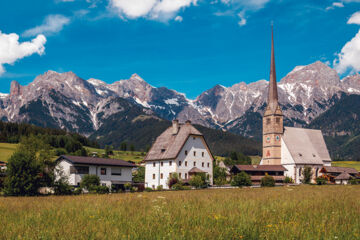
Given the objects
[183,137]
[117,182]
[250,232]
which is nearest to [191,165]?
[183,137]

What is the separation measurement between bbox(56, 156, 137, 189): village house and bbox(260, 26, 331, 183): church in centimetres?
5693

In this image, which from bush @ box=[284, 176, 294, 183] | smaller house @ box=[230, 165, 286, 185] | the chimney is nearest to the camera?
the chimney

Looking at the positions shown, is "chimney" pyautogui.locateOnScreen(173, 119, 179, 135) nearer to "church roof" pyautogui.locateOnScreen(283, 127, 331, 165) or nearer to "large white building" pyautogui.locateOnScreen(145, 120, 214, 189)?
"large white building" pyautogui.locateOnScreen(145, 120, 214, 189)

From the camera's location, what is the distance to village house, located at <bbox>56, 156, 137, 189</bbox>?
6406 centimetres

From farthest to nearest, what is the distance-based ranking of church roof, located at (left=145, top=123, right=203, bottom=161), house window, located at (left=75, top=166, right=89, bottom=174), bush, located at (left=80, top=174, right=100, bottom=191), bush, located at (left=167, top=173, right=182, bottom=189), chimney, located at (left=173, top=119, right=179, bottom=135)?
chimney, located at (left=173, top=119, right=179, bottom=135) < church roof, located at (left=145, top=123, right=203, bottom=161) < bush, located at (left=167, top=173, right=182, bottom=189) < house window, located at (left=75, top=166, right=89, bottom=174) < bush, located at (left=80, top=174, right=100, bottom=191)

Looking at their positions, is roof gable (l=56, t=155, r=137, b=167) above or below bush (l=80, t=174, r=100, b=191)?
above

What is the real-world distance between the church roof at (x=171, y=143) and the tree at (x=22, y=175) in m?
39.1

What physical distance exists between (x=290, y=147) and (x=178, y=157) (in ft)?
158

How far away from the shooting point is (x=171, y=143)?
8200 cm

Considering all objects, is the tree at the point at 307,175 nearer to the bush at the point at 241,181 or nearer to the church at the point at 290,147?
the church at the point at 290,147

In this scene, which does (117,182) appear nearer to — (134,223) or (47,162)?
(47,162)

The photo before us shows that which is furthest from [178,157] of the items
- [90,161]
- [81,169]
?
[81,169]

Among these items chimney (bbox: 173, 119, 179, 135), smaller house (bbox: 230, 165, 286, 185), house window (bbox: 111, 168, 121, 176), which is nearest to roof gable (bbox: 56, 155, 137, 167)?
house window (bbox: 111, 168, 121, 176)

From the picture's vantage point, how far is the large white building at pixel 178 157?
78.1 meters
